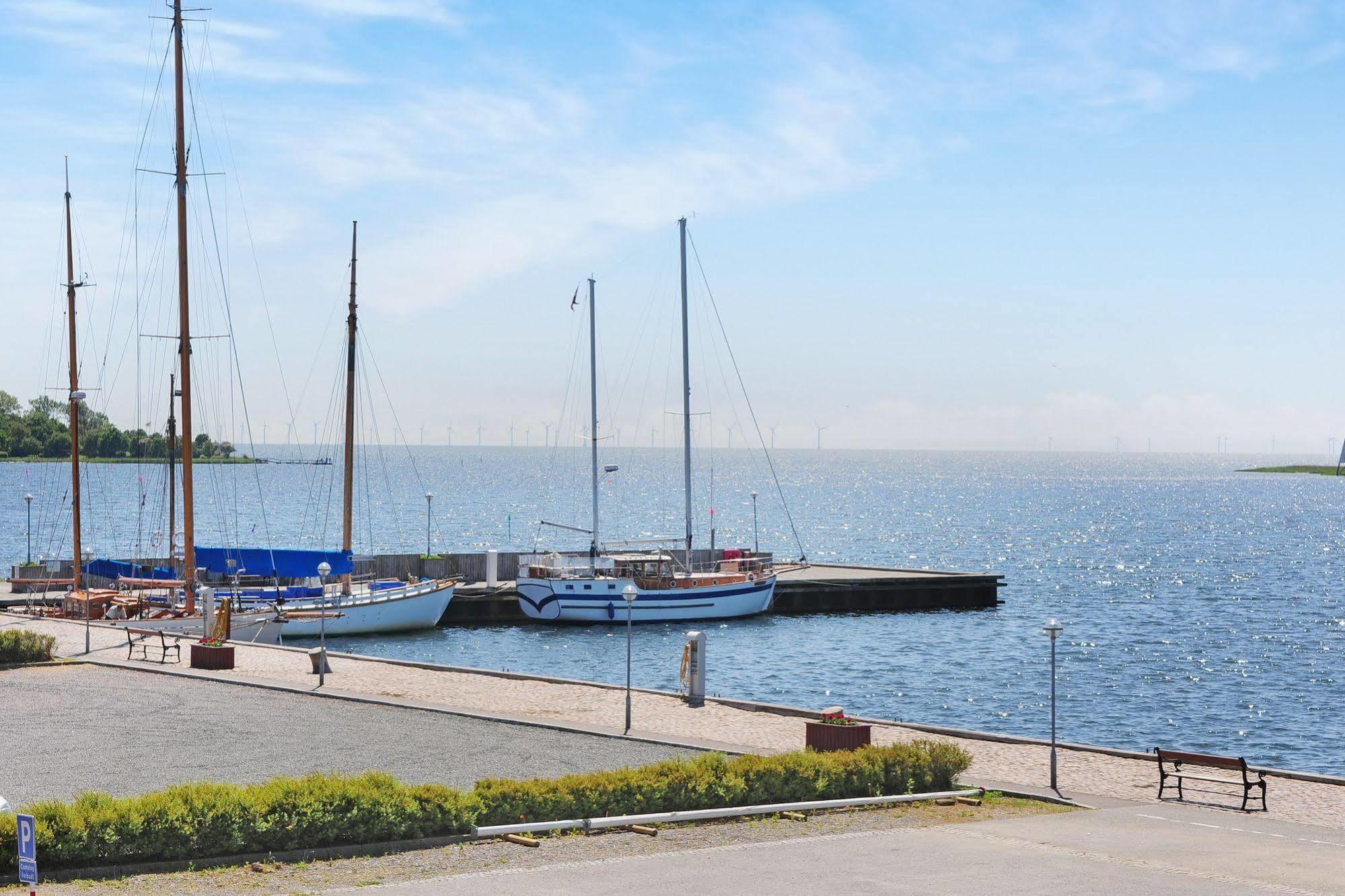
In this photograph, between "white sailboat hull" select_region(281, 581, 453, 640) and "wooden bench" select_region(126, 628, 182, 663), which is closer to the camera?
"wooden bench" select_region(126, 628, 182, 663)

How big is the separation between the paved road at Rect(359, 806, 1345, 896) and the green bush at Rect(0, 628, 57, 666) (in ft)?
68.1

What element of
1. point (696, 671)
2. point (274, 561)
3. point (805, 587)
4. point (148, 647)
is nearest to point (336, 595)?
point (274, 561)

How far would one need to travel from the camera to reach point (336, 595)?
5344 cm

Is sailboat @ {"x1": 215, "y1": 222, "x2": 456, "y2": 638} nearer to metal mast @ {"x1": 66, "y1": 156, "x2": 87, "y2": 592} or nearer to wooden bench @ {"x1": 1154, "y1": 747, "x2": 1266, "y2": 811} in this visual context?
metal mast @ {"x1": 66, "y1": 156, "x2": 87, "y2": 592}

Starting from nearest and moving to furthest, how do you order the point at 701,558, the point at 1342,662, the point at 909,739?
the point at 909,739 < the point at 1342,662 < the point at 701,558

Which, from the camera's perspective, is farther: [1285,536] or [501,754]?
[1285,536]

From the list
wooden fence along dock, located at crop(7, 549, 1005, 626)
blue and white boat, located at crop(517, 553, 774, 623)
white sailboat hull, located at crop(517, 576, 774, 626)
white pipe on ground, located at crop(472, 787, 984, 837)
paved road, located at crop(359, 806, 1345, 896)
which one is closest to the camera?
paved road, located at crop(359, 806, 1345, 896)

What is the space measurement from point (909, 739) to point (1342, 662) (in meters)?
33.9

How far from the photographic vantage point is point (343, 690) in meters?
30.0

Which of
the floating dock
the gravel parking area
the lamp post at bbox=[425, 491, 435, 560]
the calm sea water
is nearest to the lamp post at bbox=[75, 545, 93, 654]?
the calm sea water

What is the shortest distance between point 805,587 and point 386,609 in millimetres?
21316

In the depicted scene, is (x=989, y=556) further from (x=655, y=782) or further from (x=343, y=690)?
(x=655, y=782)

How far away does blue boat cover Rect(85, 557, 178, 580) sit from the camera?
175ft

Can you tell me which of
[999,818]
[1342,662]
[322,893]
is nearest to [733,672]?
[1342,662]
